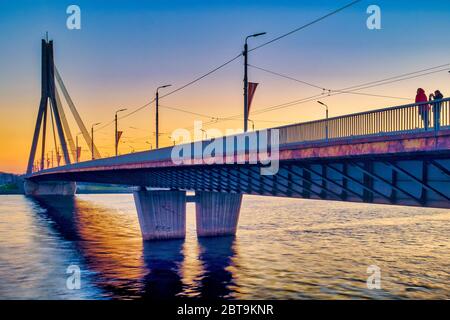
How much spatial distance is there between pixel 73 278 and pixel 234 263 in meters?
11.8

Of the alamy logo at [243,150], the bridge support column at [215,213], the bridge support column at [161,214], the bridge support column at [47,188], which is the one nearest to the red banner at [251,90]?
the alamy logo at [243,150]

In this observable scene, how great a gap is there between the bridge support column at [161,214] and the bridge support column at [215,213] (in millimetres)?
1759

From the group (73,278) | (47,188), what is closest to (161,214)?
(73,278)

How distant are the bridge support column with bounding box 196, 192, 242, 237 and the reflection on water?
1576 mm

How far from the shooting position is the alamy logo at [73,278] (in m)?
33.1

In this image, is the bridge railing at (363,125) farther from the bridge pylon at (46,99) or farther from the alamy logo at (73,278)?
the bridge pylon at (46,99)

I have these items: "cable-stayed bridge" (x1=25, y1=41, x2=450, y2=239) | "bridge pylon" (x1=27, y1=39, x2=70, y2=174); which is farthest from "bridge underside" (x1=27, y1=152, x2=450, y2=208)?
"bridge pylon" (x1=27, y1=39, x2=70, y2=174)

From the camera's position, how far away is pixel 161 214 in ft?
185

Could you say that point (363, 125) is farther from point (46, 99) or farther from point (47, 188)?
point (47, 188)

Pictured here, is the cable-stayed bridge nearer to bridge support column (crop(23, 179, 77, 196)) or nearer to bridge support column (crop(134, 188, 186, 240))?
bridge support column (crop(134, 188, 186, 240))

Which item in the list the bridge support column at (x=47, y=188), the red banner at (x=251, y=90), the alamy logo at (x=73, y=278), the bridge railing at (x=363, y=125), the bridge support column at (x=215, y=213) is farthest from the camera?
the bridge support column at (x=47, y=188)

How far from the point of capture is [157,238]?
183 feet
